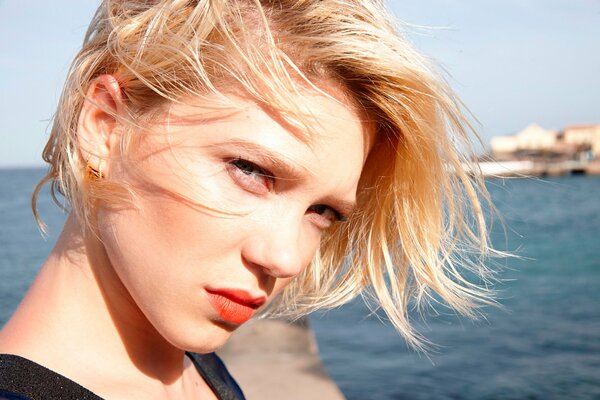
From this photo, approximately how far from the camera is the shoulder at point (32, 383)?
1.21 metres

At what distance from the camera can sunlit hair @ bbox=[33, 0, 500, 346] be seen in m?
1.41

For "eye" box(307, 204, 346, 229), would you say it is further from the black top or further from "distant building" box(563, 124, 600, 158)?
"distant building" box(563, 124, 600, 158)

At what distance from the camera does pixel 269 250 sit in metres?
1.40

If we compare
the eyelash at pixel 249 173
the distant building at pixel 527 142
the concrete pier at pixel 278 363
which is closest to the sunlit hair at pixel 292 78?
the eyelash at pixel 249 173

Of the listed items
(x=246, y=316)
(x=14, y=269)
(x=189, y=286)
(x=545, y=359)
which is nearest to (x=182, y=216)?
(x=189, y=286)

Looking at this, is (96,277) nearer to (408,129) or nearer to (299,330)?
(408,129)

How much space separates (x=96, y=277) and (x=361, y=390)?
28.3ft

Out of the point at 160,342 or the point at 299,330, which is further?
the point at 299,330

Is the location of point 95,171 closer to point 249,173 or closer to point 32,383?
point 249,173

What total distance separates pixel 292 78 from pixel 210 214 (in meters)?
0.35

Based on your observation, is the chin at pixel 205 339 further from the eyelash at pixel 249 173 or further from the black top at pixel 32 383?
the eyelash at pixel 249 173

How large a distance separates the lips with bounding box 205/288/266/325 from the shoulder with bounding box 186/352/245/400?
582 mm

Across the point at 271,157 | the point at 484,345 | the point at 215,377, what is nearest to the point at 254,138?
the point at 271,157

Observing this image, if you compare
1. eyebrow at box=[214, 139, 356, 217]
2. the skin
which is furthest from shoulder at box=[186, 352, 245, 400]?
eyebrow at box=[214, 139, 356, 217]
